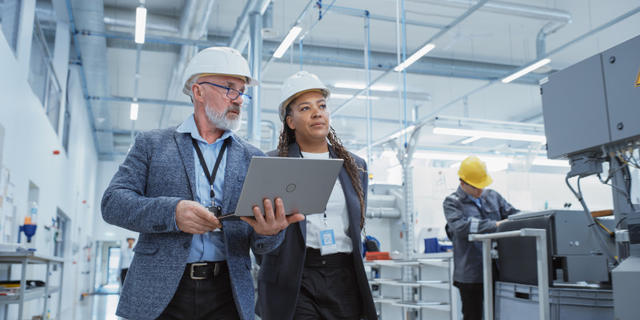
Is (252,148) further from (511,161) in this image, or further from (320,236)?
(511,161)

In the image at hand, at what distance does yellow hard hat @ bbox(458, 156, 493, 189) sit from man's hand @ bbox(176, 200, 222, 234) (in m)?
2.88

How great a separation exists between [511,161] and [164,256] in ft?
40.3

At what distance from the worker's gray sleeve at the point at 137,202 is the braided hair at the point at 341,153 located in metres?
0.79

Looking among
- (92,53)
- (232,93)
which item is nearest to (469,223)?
(232,93)

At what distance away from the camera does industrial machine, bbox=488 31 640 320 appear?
1.88 metres

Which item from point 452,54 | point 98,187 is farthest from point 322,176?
point 98,187

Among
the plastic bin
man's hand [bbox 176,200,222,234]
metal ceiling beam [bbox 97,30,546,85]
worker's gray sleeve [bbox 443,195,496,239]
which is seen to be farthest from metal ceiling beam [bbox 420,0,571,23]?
man's hand [bbox 176,200,222,234]

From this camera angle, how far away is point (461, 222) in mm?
3773

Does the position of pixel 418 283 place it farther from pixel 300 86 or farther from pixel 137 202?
pixel 137 202

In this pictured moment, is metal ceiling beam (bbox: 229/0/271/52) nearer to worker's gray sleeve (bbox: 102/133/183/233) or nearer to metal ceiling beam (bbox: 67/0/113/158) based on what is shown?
metal ceiling beam (bbox: 67/0/113/158)

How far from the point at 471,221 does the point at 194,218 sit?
2.77 m

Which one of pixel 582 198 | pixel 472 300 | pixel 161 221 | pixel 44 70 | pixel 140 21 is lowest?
pixel 472 300

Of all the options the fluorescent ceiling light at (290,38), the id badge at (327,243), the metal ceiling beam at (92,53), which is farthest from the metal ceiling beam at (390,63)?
the id badge at (327,243)

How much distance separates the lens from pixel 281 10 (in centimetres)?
891
